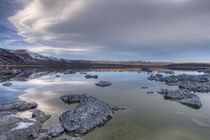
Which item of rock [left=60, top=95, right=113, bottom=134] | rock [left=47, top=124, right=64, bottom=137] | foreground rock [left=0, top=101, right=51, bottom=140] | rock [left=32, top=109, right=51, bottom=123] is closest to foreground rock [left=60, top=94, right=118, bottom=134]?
rock [left=60, top=95, right=113, bottom=134]

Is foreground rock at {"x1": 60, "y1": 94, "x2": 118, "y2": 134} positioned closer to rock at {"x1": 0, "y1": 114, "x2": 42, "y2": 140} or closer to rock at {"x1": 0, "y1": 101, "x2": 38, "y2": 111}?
rock at {"x1": 0, "y1": 114, "x2": 42, "y2": 140}

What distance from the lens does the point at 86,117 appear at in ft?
31.1

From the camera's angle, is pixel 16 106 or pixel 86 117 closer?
pixel 86 117

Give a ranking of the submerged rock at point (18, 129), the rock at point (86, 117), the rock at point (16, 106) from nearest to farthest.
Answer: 1. the submerged rock at point (18, 129)
2. the rock at point (86, 117)
3. the rock at point (16, 106)

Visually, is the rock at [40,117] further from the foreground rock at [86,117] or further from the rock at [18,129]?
the foreground rock at [86,117]

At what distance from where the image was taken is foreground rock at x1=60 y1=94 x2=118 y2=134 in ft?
28.3

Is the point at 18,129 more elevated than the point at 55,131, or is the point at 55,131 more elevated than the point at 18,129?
the point at 18,129

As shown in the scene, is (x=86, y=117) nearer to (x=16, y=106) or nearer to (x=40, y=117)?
(x=40, y=117)

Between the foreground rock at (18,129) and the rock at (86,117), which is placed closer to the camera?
the foreground rock at (18,129)

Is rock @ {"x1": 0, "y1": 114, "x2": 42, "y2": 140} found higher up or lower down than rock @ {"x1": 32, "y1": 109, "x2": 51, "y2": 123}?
higher up

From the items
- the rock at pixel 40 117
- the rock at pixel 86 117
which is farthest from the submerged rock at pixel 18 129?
the rock at pixel 86 117

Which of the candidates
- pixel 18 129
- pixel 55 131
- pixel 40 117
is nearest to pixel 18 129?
pixel 18 129

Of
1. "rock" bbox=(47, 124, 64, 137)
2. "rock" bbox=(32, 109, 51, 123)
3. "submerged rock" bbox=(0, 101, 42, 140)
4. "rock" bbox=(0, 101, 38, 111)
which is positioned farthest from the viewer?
"rock" bbox=(0, 101, 38, 111)

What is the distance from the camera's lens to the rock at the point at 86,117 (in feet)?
28.3
